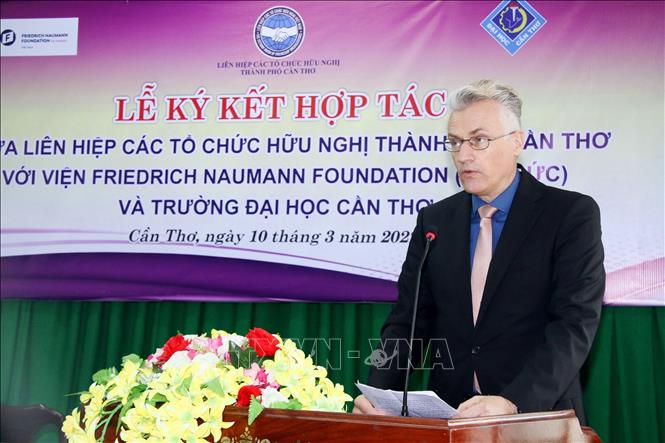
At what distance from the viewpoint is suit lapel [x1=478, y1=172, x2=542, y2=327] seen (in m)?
2.32

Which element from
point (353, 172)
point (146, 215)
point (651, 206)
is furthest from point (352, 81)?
point (651, 206)

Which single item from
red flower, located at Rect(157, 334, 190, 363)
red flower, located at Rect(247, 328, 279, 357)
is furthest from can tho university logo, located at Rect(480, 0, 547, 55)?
red flower, located at Rect(157, 334, 190, 363)

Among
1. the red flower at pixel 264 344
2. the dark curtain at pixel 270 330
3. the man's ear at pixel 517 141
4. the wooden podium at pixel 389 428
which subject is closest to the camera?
the wooden podium at pixel 389 428

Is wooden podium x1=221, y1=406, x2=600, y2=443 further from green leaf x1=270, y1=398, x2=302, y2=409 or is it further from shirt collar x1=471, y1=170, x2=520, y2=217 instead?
shirt collar x1=471, y1=170, x2=520, y2=217

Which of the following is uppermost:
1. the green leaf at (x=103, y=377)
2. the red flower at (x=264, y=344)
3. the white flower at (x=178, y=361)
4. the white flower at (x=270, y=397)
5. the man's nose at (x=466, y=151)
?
the man's nose at (x=466, y=151)

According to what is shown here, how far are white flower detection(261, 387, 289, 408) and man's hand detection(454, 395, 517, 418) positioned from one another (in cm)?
39

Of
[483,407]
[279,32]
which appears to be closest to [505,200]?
[483,407]

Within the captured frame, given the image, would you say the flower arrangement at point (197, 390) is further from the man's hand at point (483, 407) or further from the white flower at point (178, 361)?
the man's hand at point (483, 407)

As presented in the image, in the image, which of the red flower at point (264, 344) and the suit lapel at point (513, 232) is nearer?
the red flower at point (264, 344)

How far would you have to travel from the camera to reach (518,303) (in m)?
2.30

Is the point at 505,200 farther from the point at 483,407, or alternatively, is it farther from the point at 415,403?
the point at 415,403

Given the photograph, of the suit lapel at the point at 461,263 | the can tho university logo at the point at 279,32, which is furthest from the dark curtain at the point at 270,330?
the suit lapel at the point at 461,263

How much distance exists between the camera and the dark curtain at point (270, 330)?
3762 mm

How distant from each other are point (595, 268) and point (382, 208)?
5.71 feet
